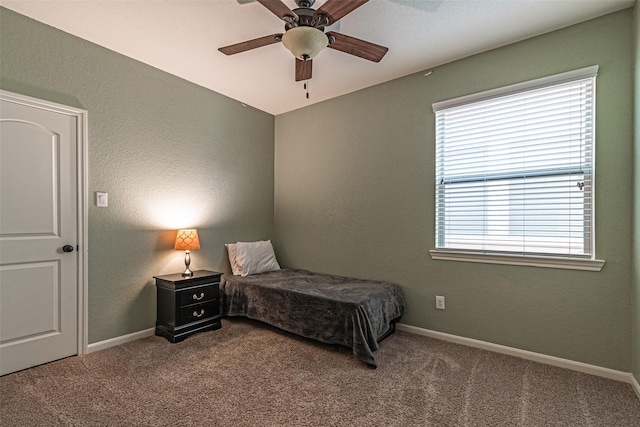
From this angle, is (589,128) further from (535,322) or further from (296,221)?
(296,221)

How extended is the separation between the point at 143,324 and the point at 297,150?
269 centimetres

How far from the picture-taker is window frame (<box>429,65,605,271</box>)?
2273mm

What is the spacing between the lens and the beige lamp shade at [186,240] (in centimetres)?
308

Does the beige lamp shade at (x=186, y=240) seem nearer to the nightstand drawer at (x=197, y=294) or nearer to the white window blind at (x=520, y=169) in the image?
the nightstand drawer at (x=197, y=294)

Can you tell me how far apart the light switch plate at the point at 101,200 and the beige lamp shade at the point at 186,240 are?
26.6 inches

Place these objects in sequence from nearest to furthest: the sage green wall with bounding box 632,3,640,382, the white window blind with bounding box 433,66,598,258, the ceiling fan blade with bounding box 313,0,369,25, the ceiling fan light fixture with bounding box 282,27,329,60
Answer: the ceiling fan blade with bounding box 313,0,369,25, the ceiling fan light fixture with bounding box 282,27,329,60, the sage green wall with bounding box 632,3,640,382, the white window blind with bounding box 433,66,598,258

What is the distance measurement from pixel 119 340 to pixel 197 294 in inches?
29.8

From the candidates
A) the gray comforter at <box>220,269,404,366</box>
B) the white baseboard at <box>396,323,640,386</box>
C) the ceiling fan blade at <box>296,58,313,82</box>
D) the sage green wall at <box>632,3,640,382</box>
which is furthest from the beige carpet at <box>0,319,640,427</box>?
the ceiling fan blade at <box>296,58,313,82</box>

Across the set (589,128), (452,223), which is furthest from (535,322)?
(589,128)

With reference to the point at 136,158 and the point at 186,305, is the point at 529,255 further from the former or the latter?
the point at 136,158

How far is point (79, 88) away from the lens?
2607 millimetres

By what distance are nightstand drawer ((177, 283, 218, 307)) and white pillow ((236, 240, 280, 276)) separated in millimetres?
497

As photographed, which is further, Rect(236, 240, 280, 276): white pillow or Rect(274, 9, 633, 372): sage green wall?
Rect(236, 240, 280, 276): white pillow

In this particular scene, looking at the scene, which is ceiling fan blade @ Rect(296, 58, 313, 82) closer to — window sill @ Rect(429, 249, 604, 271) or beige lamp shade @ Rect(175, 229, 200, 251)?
beige lamp shade @ Rect(175, 229, 200, 251)
